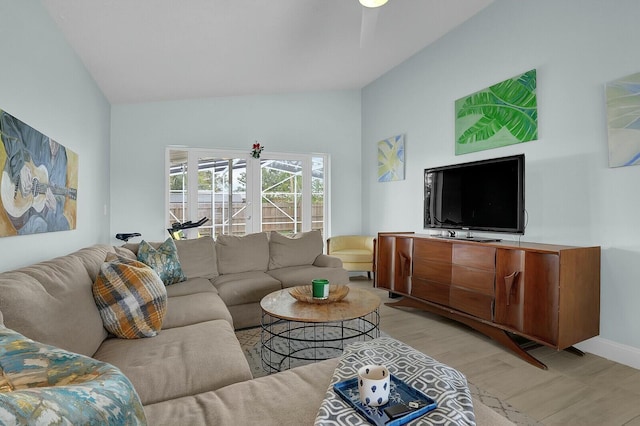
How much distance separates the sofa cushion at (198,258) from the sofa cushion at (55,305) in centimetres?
139

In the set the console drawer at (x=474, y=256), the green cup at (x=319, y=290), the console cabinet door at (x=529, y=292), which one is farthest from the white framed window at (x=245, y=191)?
the console cabinet door at (x=529, y=292)


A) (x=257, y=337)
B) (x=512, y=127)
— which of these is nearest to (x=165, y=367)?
(x=257, y=337)

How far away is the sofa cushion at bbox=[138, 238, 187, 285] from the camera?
277cm

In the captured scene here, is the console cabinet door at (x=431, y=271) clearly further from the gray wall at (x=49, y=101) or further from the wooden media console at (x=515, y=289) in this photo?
the gray wall at (x=49, y=101)

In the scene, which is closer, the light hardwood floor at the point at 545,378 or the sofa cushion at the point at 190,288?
the light hardwood floor at the point at 545,378

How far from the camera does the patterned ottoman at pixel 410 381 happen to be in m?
0.91

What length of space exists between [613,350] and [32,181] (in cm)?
392

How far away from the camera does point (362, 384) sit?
0.97 metres

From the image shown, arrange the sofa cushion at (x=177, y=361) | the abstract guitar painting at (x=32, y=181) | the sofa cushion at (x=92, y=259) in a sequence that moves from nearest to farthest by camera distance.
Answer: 1. the sofa cushion at (x=177, y=361)
2. the abstract guitar painting at (x=32, y=181)
3. the sofa cushion at (x=92, y=259)

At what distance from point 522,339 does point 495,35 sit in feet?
9.30

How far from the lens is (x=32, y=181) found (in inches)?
72.7

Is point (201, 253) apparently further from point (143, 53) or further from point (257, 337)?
point (143, 53)

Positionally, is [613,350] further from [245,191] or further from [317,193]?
[245,191]

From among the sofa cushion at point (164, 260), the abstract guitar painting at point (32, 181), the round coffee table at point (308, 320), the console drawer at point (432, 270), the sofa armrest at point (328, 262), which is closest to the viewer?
the abstract guitar painting at point (32, 181)
